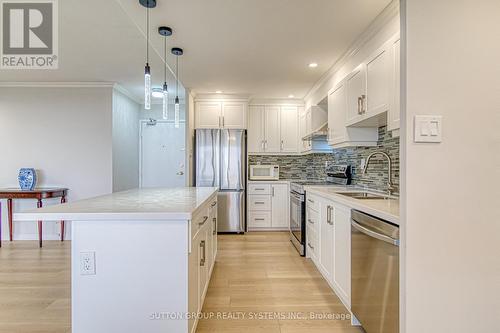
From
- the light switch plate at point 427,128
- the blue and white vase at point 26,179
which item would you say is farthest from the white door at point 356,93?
the blue and white vase at point 26,179

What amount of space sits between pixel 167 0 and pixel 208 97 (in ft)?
8.78

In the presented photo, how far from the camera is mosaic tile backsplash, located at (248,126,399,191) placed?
2509 millimetres

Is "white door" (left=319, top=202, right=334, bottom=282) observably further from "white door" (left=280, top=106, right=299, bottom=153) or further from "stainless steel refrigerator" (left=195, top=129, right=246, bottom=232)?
"white door" (left=280, top=106, right=299, bottom=153)

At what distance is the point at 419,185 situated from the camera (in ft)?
4.21

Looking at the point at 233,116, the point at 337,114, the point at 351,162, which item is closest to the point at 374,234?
the point at 337,114

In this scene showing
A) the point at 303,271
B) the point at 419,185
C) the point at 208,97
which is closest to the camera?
the point at 419,185

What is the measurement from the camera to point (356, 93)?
8.36 ft

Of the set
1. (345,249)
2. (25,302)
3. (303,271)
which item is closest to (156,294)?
(345,249)

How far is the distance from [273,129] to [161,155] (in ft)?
7.76

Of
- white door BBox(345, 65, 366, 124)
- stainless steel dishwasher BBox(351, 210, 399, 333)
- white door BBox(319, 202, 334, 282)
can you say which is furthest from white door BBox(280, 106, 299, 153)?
stainless steel dishwasher BBox(351, 210, 399, 333)

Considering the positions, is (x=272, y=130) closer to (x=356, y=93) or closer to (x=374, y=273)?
(x=356, y=93)

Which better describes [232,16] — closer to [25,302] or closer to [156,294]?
[156,294]

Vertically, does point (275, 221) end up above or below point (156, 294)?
below

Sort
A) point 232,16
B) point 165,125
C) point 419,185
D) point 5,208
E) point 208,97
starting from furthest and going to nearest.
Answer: point 165,125 → point 208,97 → point 5,208 → point 232,16 → point 419,185
